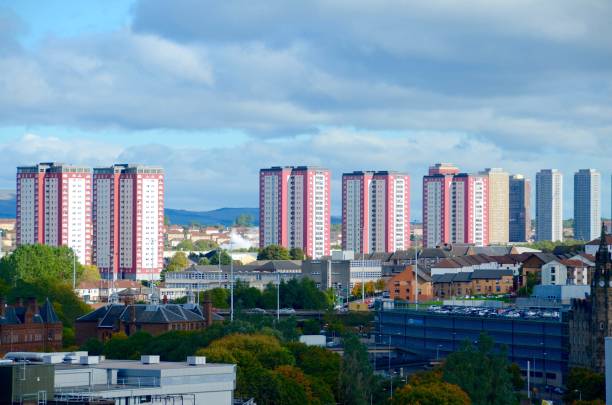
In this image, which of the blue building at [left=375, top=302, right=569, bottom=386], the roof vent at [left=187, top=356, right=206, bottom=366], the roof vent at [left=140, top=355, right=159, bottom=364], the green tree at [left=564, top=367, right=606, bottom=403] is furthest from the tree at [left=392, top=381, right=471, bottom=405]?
the blue building at [left=375, top=302, right=569, bottom=386]

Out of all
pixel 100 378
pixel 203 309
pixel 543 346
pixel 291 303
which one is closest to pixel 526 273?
pixel 291 303

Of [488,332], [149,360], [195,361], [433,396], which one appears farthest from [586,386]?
[488,332]

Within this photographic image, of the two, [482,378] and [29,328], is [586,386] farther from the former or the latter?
[29,328]

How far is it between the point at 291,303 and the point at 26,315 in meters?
56.7

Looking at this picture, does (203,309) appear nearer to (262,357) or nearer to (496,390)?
(262,357)

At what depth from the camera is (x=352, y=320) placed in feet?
571

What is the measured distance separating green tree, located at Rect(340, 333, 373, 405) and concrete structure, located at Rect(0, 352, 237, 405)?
53.4 ft

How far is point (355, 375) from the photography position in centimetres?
10069

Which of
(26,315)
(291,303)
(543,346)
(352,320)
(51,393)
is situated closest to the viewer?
(51,393)

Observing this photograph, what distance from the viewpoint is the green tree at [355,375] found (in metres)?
99.8

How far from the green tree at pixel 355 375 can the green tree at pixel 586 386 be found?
12457mm

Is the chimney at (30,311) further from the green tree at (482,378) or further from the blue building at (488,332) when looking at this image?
the green tree at (482,378)

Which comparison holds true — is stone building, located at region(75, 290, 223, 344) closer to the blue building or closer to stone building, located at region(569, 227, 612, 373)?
the blue building

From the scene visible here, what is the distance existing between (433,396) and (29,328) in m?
57.1
